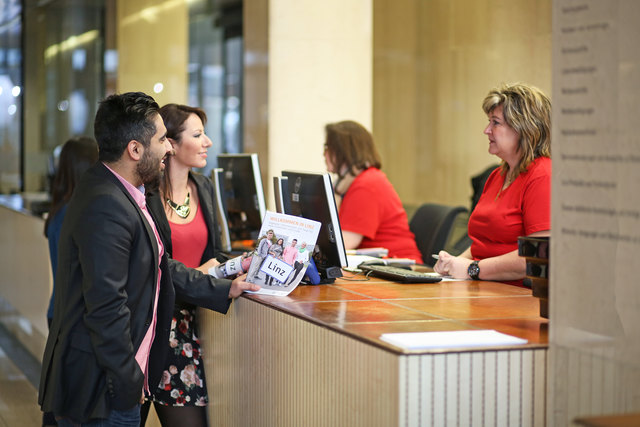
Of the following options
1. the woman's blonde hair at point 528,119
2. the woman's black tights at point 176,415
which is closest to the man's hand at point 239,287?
the woman's black tights at point 176,415

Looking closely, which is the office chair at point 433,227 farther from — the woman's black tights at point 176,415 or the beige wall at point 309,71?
the woman's black tights at point 176,415

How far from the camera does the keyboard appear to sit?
3.34m

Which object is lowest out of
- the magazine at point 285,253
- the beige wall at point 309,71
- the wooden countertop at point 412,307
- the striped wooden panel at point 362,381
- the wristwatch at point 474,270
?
the striped wooden panel at point 362,381

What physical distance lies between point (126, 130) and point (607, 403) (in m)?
1.60

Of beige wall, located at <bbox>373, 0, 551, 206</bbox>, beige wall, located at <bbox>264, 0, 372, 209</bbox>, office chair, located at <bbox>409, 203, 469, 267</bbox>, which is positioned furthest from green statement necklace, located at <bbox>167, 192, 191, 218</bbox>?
beige wall, located at <bbox>373, 0, 551, 206</bbox>

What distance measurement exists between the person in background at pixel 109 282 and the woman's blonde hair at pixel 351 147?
210 centimetres

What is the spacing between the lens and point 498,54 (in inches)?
297

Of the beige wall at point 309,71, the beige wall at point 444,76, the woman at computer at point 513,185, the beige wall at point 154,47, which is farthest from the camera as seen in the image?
the beige wall at point 154,47

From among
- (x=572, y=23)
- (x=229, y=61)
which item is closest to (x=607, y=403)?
(x=572, y=23)

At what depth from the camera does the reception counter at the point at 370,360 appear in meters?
2.14

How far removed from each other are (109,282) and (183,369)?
37.7 inches

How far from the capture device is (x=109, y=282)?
2.45 meters

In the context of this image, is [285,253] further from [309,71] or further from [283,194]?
[309,71]

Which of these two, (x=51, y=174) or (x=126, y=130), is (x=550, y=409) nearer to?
(x=126, y=130)
